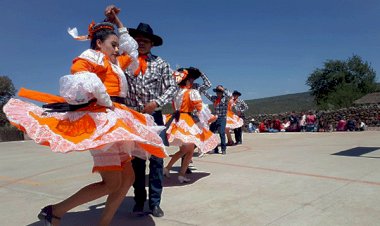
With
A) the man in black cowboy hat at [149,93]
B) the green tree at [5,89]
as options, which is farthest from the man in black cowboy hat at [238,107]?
the green tree at [5,89]

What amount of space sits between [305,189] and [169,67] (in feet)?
8.10

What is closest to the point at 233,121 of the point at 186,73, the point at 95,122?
the point at 186,73

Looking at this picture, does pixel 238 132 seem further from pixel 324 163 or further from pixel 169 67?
pixel 169 67

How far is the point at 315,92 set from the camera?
200 ft

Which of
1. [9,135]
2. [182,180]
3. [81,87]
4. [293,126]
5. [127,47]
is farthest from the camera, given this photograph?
[293,126]

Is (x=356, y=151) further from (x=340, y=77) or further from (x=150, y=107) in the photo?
(x=340, y=77)

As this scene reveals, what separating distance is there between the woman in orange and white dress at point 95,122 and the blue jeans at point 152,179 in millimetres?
651

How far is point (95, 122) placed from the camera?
10.2 ft

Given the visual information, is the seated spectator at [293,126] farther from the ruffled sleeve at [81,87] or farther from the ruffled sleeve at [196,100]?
the ruffled sleeve at [81,87]

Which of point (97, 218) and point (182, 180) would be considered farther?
point (182, 180)

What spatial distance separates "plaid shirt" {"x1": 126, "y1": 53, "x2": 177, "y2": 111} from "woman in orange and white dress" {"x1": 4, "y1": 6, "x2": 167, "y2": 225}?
681 mm

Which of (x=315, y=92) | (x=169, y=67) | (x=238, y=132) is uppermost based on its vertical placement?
(x=315, y=92)

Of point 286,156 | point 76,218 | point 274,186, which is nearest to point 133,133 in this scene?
point 76,218

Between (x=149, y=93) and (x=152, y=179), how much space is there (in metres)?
1.02
